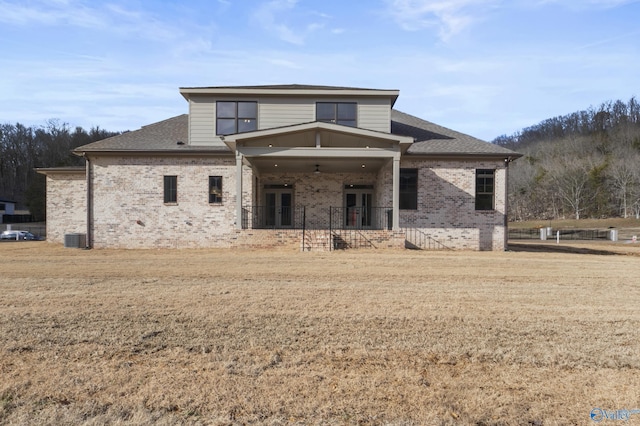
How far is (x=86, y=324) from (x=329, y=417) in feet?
12.5

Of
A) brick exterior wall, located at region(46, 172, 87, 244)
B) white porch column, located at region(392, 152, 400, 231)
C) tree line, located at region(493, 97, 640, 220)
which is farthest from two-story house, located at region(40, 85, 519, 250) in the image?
tree line, located at region(493, 97, 640, 220)

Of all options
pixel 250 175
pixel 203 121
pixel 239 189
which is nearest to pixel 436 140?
pixel 250 175

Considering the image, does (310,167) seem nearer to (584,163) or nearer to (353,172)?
(353,172)

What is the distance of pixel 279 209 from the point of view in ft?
65.0

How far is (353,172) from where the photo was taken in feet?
64.0

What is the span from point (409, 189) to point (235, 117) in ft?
25.6

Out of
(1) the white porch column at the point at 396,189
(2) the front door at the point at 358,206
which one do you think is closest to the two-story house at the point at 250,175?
(1) the white porch column at the point at 396,189

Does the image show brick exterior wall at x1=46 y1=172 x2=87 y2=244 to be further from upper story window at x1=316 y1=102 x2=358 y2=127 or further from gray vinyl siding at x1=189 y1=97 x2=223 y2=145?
upper story window at x1=316 y1=102 x2=358 y2=127

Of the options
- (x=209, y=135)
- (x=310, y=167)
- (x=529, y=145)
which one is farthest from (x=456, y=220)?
(x=529, y=145)

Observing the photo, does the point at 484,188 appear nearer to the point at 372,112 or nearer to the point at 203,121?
the point at 372,112

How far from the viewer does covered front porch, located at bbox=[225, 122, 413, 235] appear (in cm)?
1559

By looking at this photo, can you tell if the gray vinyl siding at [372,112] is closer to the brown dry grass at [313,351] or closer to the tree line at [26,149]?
the brown dry grass at [313,351]

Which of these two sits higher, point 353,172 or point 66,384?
point 353,172

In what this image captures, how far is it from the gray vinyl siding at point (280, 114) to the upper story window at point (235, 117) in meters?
0.19
